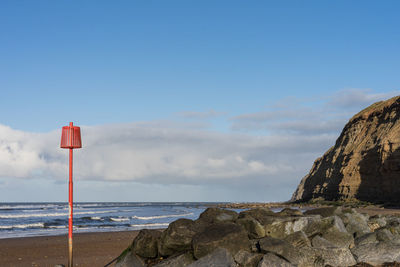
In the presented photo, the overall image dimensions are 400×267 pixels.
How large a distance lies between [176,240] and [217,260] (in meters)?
1.52

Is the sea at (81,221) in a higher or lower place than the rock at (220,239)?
lower

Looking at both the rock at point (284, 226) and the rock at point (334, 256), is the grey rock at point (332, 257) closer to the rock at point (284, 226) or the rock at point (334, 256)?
the rock at point (334, 256)

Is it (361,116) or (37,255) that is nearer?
(37,255)

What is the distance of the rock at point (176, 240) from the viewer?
35.1ft

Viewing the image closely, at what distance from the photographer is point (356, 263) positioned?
1115 cm

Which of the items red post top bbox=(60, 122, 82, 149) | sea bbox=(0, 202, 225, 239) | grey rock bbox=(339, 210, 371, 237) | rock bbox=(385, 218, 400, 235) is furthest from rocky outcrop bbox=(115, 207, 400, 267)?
sea bbox=(0, 202, 225, 239)

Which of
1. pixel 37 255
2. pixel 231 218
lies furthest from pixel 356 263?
pixel 37 255

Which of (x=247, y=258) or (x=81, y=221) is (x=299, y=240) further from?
(x=81, y=221)

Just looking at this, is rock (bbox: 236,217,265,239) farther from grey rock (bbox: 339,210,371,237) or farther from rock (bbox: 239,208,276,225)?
grey rock (bbox: 339,210,371,237)

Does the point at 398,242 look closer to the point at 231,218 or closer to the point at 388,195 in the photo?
the point at 231,218

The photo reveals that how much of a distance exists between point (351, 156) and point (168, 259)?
164ft

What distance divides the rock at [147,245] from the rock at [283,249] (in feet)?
9.26

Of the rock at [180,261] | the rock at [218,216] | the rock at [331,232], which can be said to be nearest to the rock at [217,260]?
the rock at [180,261]

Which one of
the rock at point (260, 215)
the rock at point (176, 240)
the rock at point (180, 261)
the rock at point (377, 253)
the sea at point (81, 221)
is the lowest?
the sea at point (81, 221)
